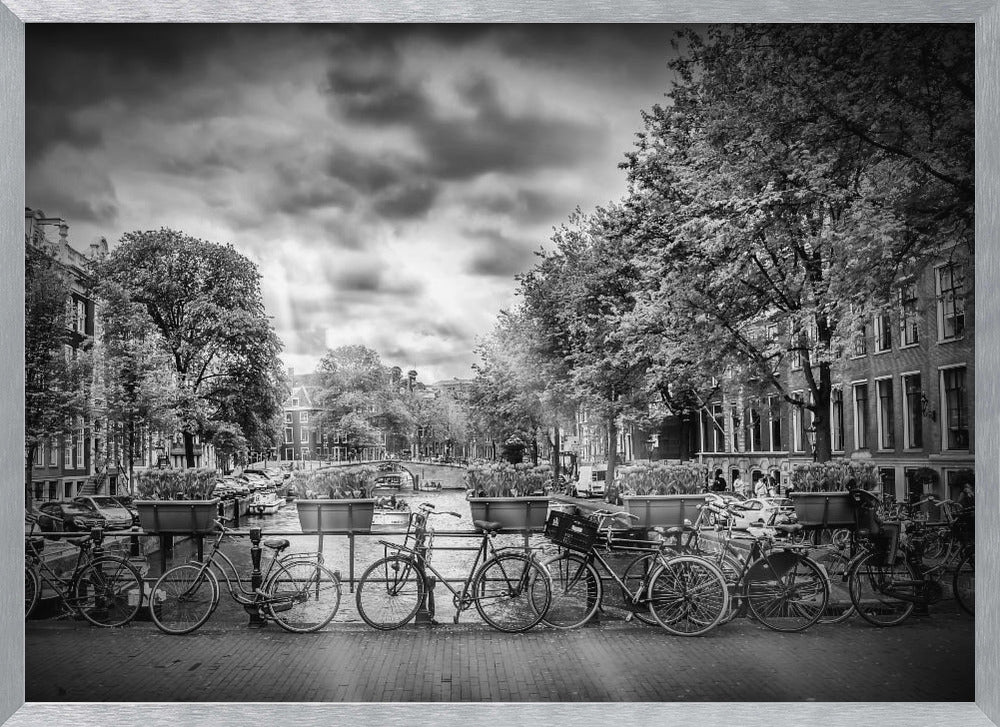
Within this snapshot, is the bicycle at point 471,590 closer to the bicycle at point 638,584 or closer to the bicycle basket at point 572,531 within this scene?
the bicycle at point 638,584

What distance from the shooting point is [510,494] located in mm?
7469

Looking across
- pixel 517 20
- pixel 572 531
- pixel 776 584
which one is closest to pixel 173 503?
pixel 572 531

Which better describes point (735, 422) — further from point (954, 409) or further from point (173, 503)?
point (173, 503)

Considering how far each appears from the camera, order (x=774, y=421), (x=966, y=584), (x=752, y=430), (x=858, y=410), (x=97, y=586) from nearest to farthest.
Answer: (x=966, y=584), (x=97, y=586), (x=858, y=410), (x=774, y=421), (x=752, y=430)

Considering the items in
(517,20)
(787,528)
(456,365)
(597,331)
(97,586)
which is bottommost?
(97,586)

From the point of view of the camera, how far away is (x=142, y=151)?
6641 millimetres

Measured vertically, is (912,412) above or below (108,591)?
above

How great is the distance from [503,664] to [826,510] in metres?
3.19

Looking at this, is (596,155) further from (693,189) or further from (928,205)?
(928,205)

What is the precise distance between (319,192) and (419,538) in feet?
9.08

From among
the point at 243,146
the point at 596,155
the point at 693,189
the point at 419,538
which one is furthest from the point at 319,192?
the point at 693,189

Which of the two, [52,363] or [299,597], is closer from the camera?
[299,597]

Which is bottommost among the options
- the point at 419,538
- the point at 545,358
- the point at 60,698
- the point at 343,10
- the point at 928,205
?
the point at 60,698

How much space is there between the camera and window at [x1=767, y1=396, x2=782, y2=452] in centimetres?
803
